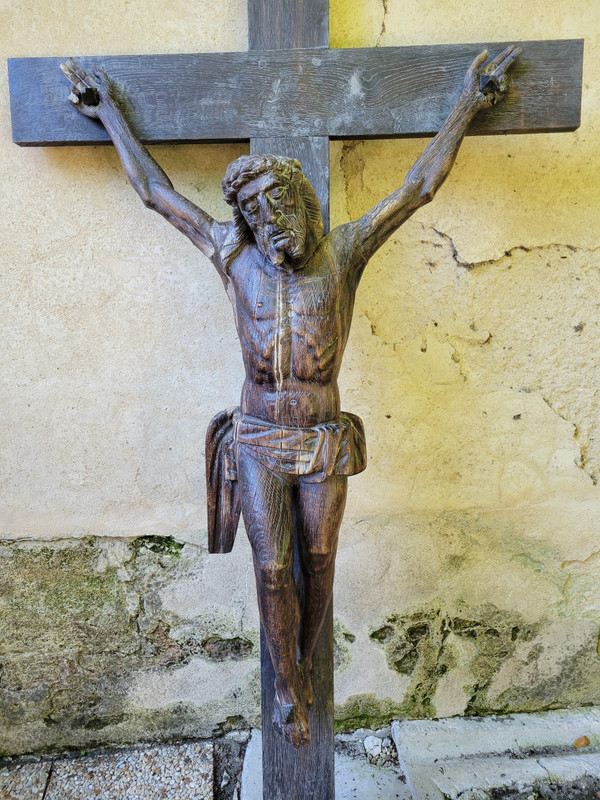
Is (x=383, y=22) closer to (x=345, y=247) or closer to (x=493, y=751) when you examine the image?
(x=345, y=247)

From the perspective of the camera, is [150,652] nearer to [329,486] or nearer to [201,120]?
[329,486]

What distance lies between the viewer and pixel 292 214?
143 centimetres

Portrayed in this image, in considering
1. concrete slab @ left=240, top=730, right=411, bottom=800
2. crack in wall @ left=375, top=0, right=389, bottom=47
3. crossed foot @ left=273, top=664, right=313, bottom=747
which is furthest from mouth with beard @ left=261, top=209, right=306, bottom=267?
concrete slab @ left=240, top=730, right=411, bottom=800

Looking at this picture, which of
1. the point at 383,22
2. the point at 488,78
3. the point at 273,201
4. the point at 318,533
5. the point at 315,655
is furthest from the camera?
the point at 383,22

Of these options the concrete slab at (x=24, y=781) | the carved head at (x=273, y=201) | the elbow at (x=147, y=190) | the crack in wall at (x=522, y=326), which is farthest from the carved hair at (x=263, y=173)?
the concrete slab at (x=24, y=781)

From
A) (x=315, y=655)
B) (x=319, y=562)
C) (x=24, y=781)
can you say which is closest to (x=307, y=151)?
(x=319, y=562)

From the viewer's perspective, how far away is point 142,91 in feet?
5.54

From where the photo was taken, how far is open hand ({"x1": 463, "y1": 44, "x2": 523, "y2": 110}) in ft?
5.34

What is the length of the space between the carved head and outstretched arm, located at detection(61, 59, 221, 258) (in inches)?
7.5

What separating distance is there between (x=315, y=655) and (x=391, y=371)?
0.94m

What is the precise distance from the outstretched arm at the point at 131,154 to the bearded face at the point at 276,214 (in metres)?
0.20

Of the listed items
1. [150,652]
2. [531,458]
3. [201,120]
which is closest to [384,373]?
[531,458]

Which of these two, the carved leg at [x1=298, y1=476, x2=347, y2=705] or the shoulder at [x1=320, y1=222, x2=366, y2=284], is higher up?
the shoulder at [x1=320, y1=222, x2=366, y2=284]

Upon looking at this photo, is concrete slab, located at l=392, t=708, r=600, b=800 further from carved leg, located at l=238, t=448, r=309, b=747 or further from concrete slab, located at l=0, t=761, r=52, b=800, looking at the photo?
concrete slab, located at l=0, t=761, r=52, b=800
